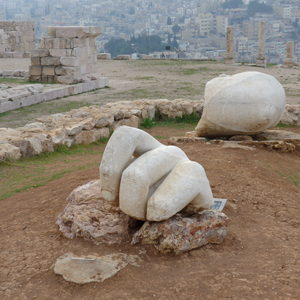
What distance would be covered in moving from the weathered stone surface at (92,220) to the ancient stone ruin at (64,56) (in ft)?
35.5

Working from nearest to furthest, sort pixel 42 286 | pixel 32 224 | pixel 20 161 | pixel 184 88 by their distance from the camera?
pixel 42 286 < pixel 32 224 < pixel 20 161 < pixel 184 88

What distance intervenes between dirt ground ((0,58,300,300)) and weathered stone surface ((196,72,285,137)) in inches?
49.7

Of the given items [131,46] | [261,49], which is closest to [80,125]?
[261,49]

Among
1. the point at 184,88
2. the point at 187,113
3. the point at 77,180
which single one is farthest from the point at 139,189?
the point at 184,88

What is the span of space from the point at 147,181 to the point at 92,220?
0.82m

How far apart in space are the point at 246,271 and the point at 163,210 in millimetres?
868

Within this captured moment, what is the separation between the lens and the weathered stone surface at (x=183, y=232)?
386 cm

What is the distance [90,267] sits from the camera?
12.0 ft

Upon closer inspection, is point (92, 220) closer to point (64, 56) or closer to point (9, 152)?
point (9, 152)

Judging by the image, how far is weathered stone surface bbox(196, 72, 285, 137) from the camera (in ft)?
21.8

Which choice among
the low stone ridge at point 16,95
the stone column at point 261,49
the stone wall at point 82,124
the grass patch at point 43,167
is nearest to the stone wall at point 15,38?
the low stone ridge at point 16,95

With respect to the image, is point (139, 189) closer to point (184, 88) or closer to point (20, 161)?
point (20, 161)

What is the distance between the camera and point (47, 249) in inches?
163

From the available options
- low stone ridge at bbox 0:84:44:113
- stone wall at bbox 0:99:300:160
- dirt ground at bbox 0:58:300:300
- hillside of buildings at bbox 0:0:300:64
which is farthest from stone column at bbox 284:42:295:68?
dirt ground at bbox 0:58:300:300
